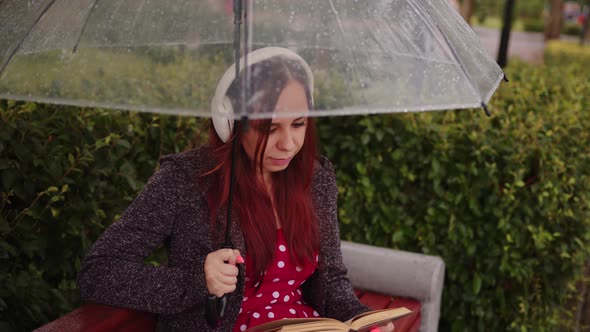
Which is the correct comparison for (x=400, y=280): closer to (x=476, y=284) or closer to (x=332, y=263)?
(x=476, y=284)

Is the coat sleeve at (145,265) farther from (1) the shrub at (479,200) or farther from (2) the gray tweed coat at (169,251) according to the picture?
(1) the shrub at (479,200)

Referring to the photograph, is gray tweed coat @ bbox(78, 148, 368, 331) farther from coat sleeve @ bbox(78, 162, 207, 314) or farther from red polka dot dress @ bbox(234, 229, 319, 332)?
red polka dot dress @ bbox(234, 229, 319, 332)

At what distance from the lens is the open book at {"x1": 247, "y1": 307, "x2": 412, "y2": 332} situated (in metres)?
2.10

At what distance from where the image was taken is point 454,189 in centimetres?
401

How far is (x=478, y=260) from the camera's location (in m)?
4.00

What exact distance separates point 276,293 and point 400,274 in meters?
Result: 1.07

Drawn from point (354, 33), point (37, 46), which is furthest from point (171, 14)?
point (354, 33)

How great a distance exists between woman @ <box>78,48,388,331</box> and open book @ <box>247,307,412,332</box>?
213mm

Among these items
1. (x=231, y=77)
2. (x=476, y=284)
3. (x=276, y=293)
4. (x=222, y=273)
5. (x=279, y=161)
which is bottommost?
(x=476, y=284)

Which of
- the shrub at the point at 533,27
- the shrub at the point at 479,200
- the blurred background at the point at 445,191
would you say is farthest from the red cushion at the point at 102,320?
the shrub at the point at 533,27

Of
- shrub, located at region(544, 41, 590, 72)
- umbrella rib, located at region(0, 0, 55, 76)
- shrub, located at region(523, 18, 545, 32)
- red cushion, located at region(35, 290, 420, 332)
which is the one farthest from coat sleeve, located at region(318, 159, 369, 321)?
shrub, located at region(523, 18, 545, 32)

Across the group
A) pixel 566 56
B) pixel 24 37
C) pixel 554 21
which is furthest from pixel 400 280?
pixel 554 21

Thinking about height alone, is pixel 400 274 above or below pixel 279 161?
below

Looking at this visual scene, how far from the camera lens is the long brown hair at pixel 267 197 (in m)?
2.33
